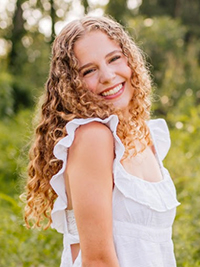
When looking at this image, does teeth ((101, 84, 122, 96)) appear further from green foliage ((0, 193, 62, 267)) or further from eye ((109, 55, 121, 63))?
green foliage ((0, 193, 62, 267))

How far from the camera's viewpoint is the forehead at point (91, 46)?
1842mm

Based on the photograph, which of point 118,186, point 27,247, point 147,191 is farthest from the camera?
point 27,247

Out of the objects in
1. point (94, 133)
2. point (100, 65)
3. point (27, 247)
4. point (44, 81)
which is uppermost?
point (44, 81)

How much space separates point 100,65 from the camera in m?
1.85

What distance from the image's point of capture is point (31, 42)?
1908 cm

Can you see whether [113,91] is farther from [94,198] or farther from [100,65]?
[94,198]

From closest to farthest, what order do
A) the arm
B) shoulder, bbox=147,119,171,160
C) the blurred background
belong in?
1. the arm
2. shoulder, bbox=147,119,171,160
3. the blurred background

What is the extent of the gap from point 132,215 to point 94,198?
0.73 ft

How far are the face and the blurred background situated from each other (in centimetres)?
60

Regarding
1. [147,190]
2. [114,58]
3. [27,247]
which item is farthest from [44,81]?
[147,190]

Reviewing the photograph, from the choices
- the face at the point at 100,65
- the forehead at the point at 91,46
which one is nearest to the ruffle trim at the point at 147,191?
the face at the point at 100,65

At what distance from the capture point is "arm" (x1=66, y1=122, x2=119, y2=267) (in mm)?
1579

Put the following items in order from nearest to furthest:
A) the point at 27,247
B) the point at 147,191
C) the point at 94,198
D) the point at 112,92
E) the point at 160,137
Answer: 1. the point at 94,198
2. the point at 147,191
3. the point at 112,92
4. the point at 160,137
5. the point at 27,247

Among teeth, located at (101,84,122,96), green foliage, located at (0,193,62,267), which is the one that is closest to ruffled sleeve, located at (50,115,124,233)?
teeth, located at (101,84,122,96)
